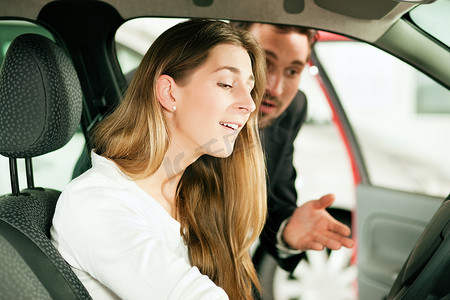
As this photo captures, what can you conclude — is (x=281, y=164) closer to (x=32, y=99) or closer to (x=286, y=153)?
(x=286, y=153)

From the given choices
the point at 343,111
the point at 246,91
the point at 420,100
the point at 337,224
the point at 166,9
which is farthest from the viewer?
the point at 420,100

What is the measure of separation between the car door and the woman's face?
0.60 meters

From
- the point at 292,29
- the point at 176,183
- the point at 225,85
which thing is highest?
the point at 292,29

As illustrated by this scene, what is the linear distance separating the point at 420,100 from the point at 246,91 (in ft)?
6.66

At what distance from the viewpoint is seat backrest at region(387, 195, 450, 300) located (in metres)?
1.18

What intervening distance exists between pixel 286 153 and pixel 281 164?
56 millimetres

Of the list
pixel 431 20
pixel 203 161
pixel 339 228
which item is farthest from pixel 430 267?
pixel 431 20

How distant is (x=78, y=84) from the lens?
4.12 feet

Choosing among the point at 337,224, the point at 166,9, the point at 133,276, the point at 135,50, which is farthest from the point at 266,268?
the point at 133,276

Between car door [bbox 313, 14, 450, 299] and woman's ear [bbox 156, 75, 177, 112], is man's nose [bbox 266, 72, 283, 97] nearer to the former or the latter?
car door [bbox 313, 14, 450, 299]

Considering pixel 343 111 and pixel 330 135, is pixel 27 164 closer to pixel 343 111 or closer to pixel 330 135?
pixel 343 111

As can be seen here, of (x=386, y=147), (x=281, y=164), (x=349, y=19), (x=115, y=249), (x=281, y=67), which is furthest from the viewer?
(x=386, y=147)

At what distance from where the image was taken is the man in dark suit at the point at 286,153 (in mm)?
1777

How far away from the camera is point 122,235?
99 cm
